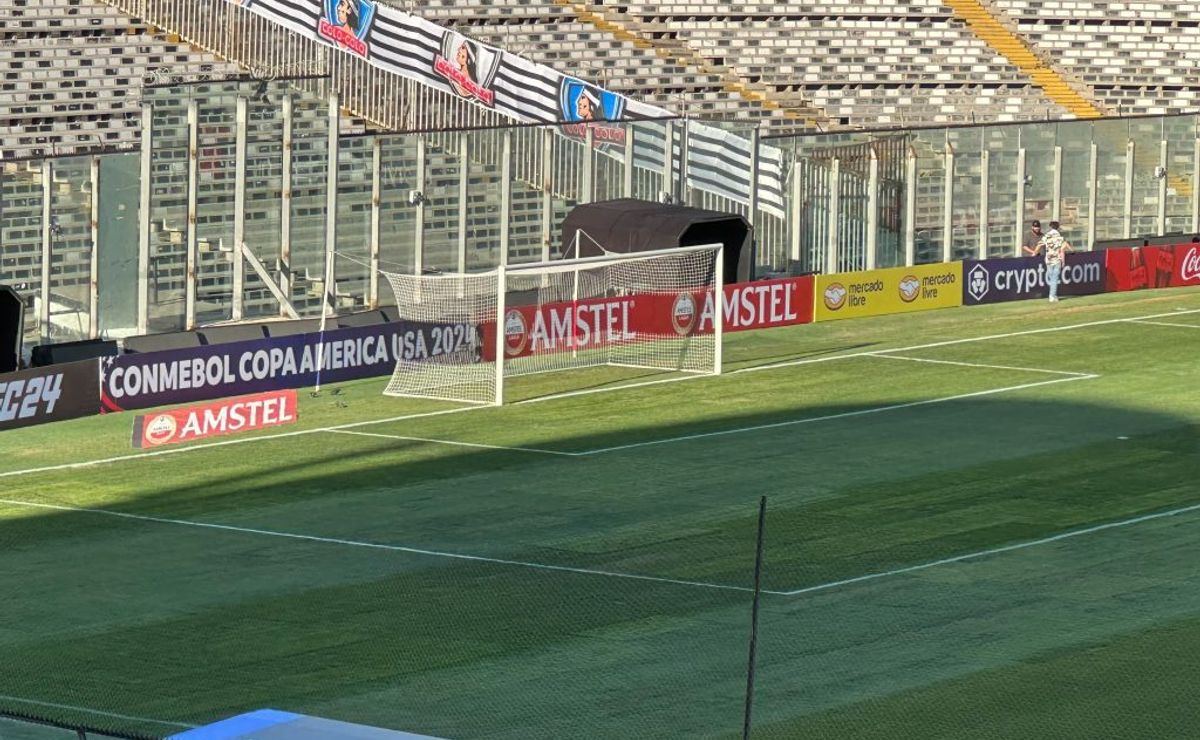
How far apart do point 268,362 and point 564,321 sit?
5356 millimetres

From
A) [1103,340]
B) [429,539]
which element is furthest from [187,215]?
[1103,340]

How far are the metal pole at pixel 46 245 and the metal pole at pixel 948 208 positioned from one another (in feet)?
63.7

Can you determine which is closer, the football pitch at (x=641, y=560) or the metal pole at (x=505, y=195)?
the football pitch at (x=641, y=560)

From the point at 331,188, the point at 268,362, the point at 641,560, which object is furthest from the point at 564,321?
the point at 641,560

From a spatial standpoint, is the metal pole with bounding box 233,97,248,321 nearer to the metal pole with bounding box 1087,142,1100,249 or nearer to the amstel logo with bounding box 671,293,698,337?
the amstel logo with bounding box 671,293,698,337

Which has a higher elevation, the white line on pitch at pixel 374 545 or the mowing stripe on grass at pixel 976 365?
the mowing stripe on grass at pixel 976 365

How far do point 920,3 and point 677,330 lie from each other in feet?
83.6

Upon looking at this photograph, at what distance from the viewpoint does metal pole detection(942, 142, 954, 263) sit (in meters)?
44.0

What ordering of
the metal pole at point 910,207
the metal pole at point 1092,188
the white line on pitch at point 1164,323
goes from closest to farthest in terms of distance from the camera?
the white line on pitch at point 1164,323, the metal pole at point 910,207, the metal pole at point 1092,188

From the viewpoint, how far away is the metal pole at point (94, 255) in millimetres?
33781

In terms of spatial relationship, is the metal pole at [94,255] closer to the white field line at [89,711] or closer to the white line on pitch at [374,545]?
the white line on pitch at [374,545]

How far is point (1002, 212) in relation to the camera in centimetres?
4553

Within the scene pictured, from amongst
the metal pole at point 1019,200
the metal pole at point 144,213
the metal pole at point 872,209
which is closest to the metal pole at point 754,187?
the metal pole at point 872,209

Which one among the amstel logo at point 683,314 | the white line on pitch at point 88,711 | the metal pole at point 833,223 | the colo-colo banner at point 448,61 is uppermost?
the colo-colo banner at point 448,61
